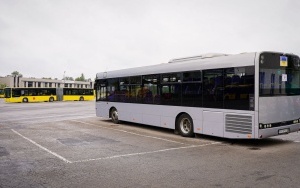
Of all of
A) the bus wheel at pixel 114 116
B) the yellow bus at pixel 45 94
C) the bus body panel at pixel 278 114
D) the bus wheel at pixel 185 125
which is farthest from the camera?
the yellow bus at pixel 45 94

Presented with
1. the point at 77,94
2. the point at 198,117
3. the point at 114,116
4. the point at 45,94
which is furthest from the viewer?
the point at 77,94

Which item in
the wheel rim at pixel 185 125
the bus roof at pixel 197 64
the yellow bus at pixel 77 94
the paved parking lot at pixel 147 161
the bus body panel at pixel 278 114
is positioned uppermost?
the bus roof at pixel 197 64

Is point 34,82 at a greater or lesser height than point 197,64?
greater

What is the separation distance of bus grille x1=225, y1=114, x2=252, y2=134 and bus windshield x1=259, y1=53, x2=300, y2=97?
95 centimetres

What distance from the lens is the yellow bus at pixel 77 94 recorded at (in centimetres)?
5509

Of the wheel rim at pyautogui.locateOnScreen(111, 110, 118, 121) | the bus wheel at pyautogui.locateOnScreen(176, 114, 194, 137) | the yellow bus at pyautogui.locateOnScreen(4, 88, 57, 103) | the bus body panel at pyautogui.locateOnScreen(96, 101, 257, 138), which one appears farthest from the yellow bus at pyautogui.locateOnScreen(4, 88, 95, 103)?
the bus wheel at pyautogui.locateOnScreen(176, 114, 194, 137)

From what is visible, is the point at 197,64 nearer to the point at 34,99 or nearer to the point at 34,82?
the point at 34,99

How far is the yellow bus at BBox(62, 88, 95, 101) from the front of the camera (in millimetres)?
55094

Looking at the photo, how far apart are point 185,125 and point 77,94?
154ft

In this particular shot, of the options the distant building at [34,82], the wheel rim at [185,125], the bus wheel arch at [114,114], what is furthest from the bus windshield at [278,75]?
the distant building at [34,82]

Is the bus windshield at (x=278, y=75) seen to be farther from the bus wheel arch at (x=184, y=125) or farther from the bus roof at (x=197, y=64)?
the bus wheel arch at (x=184, y=125)

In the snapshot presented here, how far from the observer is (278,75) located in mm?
9852

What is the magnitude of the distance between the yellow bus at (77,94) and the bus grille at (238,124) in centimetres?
4843

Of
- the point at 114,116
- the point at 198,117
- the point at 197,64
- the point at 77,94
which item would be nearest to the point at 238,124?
the point at 198,117
